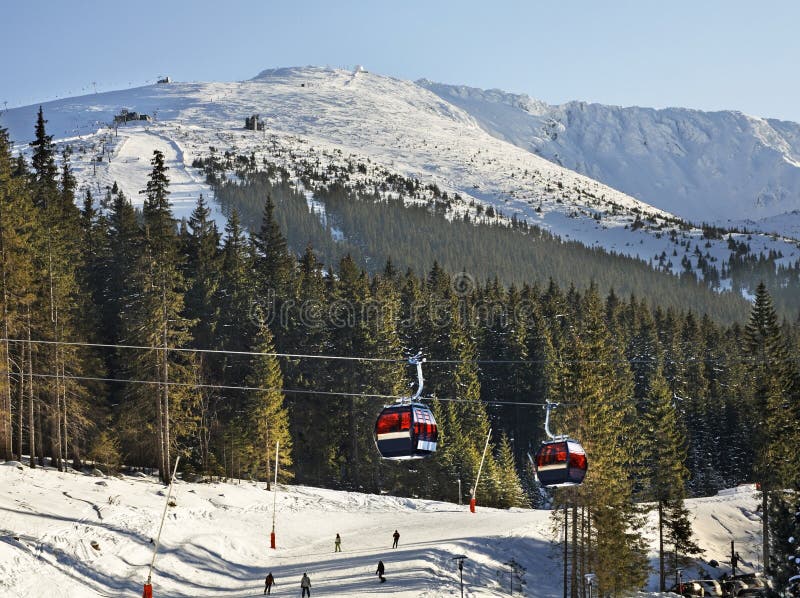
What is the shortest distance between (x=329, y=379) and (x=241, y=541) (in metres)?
28.7

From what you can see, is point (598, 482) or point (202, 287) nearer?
point (598, 482)

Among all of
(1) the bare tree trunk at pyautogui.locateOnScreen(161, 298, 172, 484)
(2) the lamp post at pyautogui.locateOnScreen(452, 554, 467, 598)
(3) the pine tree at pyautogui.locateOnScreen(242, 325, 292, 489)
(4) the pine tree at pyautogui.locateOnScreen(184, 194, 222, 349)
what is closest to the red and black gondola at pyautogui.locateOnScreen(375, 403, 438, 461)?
(2) the lamp post at pyautogui.locateOnScreen(452, 554, 467, 598)

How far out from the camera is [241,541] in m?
54.3

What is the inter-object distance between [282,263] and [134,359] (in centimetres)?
2886

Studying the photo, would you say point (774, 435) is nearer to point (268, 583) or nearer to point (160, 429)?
point (268, 583)

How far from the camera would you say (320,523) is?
61.9 m

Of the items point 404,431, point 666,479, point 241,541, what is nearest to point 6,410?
point 241,541

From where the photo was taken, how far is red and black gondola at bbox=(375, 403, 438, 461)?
36656 millimetres

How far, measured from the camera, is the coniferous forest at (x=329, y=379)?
5638cm

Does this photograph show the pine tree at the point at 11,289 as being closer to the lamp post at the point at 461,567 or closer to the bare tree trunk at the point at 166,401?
the bare tree trunk at the point at 166,401

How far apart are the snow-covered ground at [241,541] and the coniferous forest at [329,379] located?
10.9 ft

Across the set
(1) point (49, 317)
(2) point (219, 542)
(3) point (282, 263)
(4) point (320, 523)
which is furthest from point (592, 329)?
(3) point (282, 263)

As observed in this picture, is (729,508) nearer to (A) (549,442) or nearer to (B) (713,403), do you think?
(B) (713,403)

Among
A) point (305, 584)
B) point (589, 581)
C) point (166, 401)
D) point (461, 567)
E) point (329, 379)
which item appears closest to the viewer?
point (305, 584)
